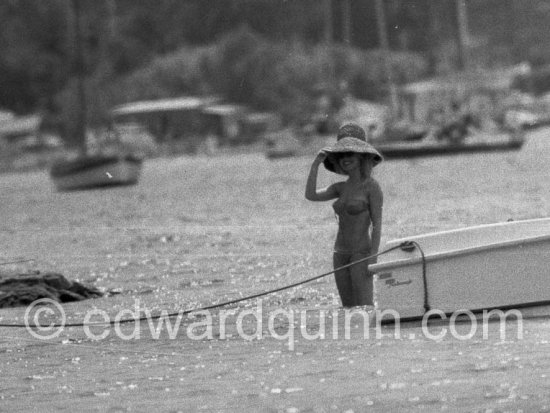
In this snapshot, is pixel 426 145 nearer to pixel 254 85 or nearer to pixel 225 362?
→ pixel 254 85

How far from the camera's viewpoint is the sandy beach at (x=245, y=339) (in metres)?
9.90

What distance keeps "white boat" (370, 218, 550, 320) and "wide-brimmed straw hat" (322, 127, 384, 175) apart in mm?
798

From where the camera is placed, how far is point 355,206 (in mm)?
12648

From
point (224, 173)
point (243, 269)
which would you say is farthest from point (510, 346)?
point (224, 173)

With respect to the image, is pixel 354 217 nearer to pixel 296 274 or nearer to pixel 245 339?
pixel 245 339

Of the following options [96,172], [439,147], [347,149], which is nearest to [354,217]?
[347,149]

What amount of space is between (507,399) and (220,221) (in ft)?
63.2

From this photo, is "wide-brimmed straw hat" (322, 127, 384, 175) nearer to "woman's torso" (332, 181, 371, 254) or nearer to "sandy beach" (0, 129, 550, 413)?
"woman's torso" (332, 181, 371, 254)

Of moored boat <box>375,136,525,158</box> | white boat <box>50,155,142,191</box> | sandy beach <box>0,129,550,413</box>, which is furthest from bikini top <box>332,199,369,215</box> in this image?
moored boat <box>375,136,525,158</box>

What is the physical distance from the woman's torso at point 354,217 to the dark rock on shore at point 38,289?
3811 millimetres

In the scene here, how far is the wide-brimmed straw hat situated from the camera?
12.4 m

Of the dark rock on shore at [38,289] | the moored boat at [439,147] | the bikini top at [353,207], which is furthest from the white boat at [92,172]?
the bikini top at [353,207]

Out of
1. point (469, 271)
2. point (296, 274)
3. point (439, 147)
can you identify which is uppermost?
point (439, 147)

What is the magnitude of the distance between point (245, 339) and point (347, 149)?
62.6 inches
